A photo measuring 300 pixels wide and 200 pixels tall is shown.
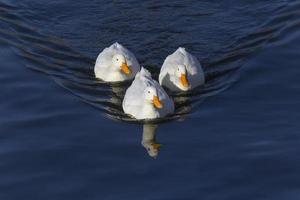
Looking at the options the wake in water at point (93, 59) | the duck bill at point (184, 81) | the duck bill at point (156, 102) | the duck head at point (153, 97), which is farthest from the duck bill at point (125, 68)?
the duck bill at point (156, 102)

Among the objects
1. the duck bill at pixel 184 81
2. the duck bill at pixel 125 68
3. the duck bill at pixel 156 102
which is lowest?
the duck bill at pixel 156 102

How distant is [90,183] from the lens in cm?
1691

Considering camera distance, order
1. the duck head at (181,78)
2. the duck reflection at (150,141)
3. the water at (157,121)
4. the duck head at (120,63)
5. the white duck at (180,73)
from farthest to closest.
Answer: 1. the duck head at (120,63)
2. the white duck at (180,73)
3. the duck head at (181,78)
4. the duck reflection at (150,141)
5. the water at (157,121)

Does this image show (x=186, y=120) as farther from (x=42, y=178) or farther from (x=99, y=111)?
(x=42, y=178)

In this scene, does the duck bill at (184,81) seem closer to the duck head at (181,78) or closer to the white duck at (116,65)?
the duck head at (181,78)

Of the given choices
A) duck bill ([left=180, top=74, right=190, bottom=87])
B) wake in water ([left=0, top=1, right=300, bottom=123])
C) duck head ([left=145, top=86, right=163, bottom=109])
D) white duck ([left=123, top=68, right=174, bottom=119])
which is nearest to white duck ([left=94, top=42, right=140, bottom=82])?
wake in water ([left=0, top=1, right=300, bottom=123])

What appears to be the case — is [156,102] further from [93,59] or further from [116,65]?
[93,59]

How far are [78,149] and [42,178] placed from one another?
127cm

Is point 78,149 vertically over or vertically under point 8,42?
under

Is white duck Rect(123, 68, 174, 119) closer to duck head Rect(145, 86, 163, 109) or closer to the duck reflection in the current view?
duck head Rect(145, 86, 163, 109)

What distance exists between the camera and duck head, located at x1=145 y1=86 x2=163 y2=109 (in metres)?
18.9

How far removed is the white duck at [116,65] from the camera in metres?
20.6

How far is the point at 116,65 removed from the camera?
20688 millimetres

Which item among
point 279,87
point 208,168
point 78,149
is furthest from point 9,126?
point 279,87
